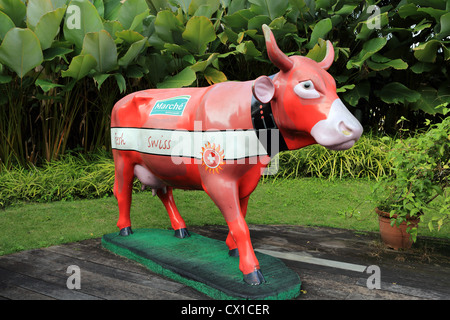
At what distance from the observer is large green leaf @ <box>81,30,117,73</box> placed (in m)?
4.77

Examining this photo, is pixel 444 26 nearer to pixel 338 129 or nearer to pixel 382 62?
pixel 382 62

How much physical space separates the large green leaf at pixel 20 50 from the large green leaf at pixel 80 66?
1.14 feet

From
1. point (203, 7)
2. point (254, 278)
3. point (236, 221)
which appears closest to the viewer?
point (254, 278)

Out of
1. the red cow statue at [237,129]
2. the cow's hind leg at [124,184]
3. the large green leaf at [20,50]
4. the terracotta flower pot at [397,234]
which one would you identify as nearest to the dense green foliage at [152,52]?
the large green leaf at [20,50]

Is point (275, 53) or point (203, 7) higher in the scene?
point (203, 7)

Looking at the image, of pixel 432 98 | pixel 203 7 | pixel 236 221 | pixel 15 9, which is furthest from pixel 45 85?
pixel 432 98

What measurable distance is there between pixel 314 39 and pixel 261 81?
166 inches

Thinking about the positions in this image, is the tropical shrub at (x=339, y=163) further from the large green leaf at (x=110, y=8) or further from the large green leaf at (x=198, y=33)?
the large green leaf at (x=110, y=8)

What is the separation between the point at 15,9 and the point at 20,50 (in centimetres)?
79

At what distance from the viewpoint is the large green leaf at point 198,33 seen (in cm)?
534

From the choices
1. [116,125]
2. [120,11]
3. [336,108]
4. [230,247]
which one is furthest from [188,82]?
[336,108]

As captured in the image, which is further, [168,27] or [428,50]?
[428,50]

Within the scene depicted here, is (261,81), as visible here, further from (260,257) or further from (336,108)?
(260,257)

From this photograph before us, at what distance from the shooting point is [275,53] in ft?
6.96
